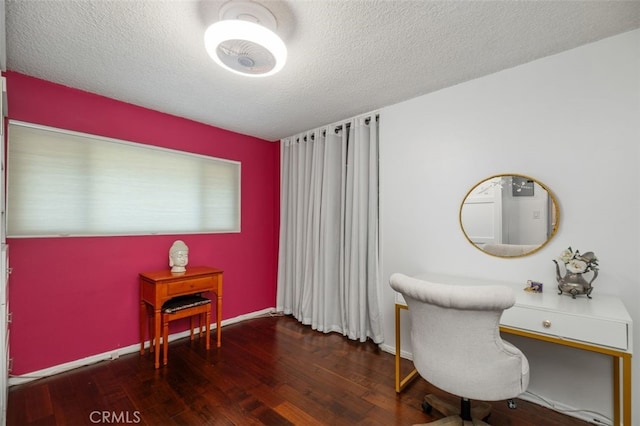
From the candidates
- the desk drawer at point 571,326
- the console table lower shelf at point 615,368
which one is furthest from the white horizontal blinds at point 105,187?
the desk drawer at point 571,326

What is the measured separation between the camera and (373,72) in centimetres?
220

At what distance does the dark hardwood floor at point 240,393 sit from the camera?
1.82 metres

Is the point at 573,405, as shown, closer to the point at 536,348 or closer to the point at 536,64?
the point at 536,348

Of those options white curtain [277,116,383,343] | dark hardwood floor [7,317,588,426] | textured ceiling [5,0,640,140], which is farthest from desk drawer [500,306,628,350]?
textured ceiling [5,0,640,140]

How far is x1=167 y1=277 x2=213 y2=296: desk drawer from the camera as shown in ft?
8.43

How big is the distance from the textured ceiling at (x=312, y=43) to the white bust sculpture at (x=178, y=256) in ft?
4.61

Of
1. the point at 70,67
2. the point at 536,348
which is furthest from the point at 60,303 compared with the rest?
the point at 536,348

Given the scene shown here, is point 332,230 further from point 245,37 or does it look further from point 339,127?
point 245,37

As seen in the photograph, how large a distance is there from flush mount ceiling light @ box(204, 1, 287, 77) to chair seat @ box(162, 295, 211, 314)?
6.82 feet

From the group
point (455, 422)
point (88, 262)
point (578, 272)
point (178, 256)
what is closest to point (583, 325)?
point (578, 272)

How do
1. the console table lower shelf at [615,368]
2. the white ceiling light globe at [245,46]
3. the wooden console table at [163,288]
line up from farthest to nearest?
the wooden console table at [163,288]
the white ceiling light globe at [245,46]
the console table lower shelf at [615,368]

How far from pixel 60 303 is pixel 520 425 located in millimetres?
3477
